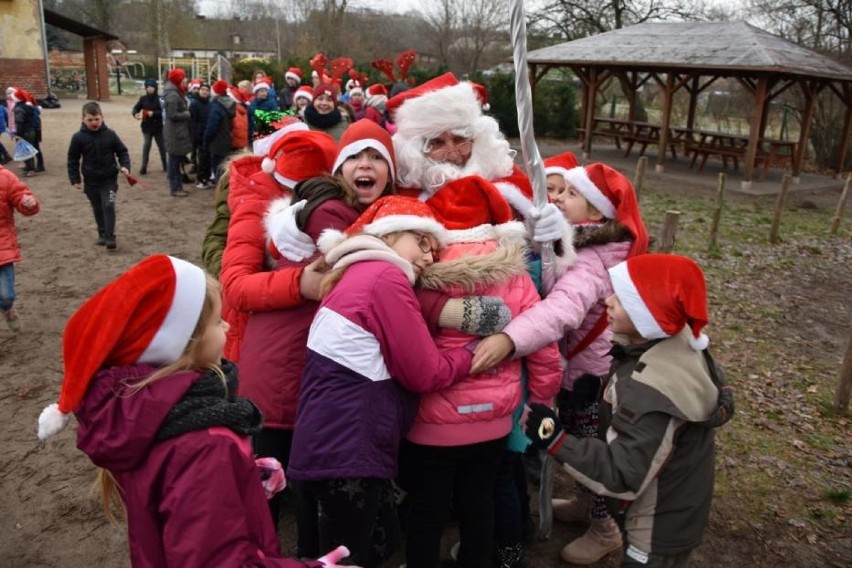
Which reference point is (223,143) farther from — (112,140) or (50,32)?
(50,32)

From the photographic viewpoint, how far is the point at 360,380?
2029mm

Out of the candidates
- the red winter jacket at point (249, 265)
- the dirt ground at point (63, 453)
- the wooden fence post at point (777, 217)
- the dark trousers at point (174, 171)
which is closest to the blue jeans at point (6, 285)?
the dirt ground at point (63, 453)

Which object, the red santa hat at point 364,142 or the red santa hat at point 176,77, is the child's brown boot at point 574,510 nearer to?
the red santa hat at point 364,142

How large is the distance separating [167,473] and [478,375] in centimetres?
109

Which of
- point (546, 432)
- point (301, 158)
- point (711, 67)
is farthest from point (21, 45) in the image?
point (546, 432)

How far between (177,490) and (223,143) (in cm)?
1015

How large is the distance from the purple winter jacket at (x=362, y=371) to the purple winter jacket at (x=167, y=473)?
0.44m

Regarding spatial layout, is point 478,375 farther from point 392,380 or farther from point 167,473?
point 167,473

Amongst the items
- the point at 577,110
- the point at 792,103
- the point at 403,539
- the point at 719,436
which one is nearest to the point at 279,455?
the point at 403,539

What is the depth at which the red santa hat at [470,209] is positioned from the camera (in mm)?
2351

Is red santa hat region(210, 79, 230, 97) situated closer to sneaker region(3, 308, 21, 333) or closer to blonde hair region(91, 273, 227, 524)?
sneaker region(3, 308, 21, 333)

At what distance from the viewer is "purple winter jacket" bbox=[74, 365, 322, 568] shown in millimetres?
1506

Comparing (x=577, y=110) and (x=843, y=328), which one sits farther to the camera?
(x=577, y=110)

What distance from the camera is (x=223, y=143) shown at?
427 inches
